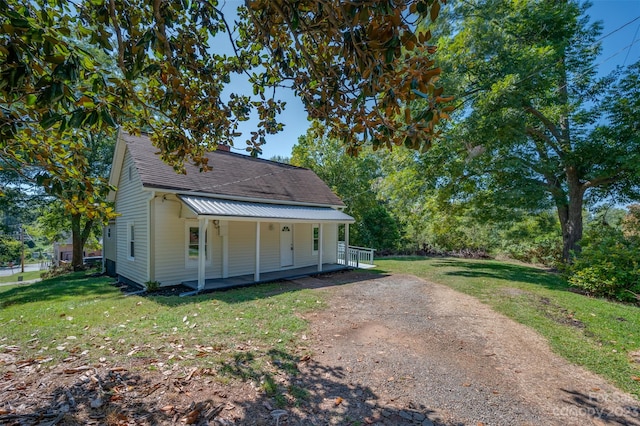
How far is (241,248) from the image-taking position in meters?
11.0

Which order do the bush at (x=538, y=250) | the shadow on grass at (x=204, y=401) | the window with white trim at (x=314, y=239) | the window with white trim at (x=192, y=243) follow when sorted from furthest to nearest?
the bush at (x=538, y=250), the window with white trim at (x=314, y=239), the window with white trim at (x=192, y=243), the shadow on grass at (x=204, y=401)

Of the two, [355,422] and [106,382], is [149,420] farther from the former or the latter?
[355,422]

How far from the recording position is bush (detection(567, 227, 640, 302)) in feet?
25.8

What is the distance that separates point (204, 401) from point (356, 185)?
72.8 ft

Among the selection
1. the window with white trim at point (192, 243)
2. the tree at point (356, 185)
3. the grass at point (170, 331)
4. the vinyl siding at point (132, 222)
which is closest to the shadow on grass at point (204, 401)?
A: the grass at point (170, 331)

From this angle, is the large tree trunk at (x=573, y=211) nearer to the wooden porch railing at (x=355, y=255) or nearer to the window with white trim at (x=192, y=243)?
the wooden porch railing at (x=355, y=255)

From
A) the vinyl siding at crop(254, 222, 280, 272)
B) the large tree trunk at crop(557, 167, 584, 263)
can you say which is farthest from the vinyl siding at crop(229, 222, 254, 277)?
the large tree trunk at crop(557, 167, 584, 263)

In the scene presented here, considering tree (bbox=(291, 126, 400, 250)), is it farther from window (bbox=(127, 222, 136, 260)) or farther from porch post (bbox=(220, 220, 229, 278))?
window (bbox=(127, 222, 136, 260))

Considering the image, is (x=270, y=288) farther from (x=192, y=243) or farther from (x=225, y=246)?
(x=192, y=243)

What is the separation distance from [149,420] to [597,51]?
18.5m

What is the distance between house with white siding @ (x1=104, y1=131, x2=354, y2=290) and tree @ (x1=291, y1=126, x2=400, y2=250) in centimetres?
878

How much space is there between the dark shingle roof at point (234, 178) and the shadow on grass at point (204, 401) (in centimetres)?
563

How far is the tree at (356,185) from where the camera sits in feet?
72.5

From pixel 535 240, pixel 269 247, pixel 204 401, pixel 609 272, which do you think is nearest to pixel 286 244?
pixel 269 247
